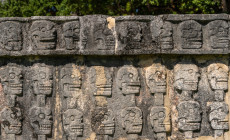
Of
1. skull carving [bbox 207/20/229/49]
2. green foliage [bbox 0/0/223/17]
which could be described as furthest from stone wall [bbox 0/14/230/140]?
green foliage [bbox 0/0/223/17]

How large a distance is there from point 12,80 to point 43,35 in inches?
25.0

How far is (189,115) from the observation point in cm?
370

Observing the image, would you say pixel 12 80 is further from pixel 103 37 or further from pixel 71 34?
pixel 103 37

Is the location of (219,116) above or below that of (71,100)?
below

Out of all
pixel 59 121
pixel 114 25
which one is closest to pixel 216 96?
pixel 114 25

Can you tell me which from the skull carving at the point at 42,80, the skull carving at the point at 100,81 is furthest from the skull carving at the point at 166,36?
the skull carving at the point at 42,80

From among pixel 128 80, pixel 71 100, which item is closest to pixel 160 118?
pixel 128 80

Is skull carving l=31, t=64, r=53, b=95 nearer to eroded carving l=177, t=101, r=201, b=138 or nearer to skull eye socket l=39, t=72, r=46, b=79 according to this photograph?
skull eye socket l=39, t=72, r=46, b=79

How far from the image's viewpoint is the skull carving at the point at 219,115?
12.1 feet

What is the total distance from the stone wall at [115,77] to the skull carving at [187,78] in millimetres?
11

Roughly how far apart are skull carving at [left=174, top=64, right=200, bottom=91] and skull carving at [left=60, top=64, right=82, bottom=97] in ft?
3.53

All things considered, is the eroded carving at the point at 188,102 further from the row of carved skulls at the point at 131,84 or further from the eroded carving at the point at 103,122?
the eroded carving at the point at 103,122

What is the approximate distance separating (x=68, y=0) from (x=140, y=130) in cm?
510

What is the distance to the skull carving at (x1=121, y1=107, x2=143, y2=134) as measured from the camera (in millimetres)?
3725
